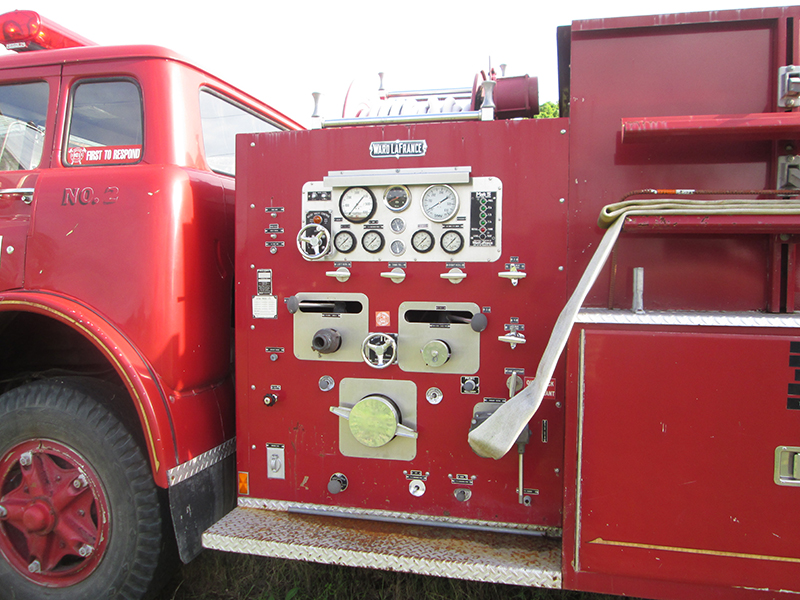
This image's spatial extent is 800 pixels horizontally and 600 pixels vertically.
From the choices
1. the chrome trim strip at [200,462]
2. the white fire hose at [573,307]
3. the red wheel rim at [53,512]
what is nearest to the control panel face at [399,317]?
the chrome trim strip at [200,462]

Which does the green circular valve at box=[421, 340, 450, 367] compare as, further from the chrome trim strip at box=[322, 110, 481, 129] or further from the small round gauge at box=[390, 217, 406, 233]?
the chrome trim strip at box=[322, 110, 481, 129]

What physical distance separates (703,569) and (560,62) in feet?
7.48

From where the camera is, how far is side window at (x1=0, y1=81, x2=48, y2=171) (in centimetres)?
253

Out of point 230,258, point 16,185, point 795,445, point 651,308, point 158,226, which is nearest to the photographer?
point 795,445

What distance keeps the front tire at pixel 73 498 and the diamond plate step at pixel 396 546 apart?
1.24ft

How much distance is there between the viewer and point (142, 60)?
2377mm

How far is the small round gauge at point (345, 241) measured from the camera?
2262 millimetres

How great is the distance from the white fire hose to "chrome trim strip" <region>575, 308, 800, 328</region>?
160mm

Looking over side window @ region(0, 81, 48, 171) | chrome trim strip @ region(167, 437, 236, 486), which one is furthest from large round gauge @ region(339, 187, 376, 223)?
side window @ region(0, 81, 48, 171)

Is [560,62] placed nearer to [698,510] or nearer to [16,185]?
[698,510]

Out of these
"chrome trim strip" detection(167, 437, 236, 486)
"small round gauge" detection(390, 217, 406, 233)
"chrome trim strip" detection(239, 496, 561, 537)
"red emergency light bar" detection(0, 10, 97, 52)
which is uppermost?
"red emergency light bar" detection(0, 10, 97, 52)

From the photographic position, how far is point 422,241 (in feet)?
7.21

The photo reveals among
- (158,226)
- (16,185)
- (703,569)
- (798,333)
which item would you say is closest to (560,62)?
(798,333)

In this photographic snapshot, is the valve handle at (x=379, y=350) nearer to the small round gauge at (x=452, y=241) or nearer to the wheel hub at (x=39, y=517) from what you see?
the small round gauge at (x=452, y=241)
